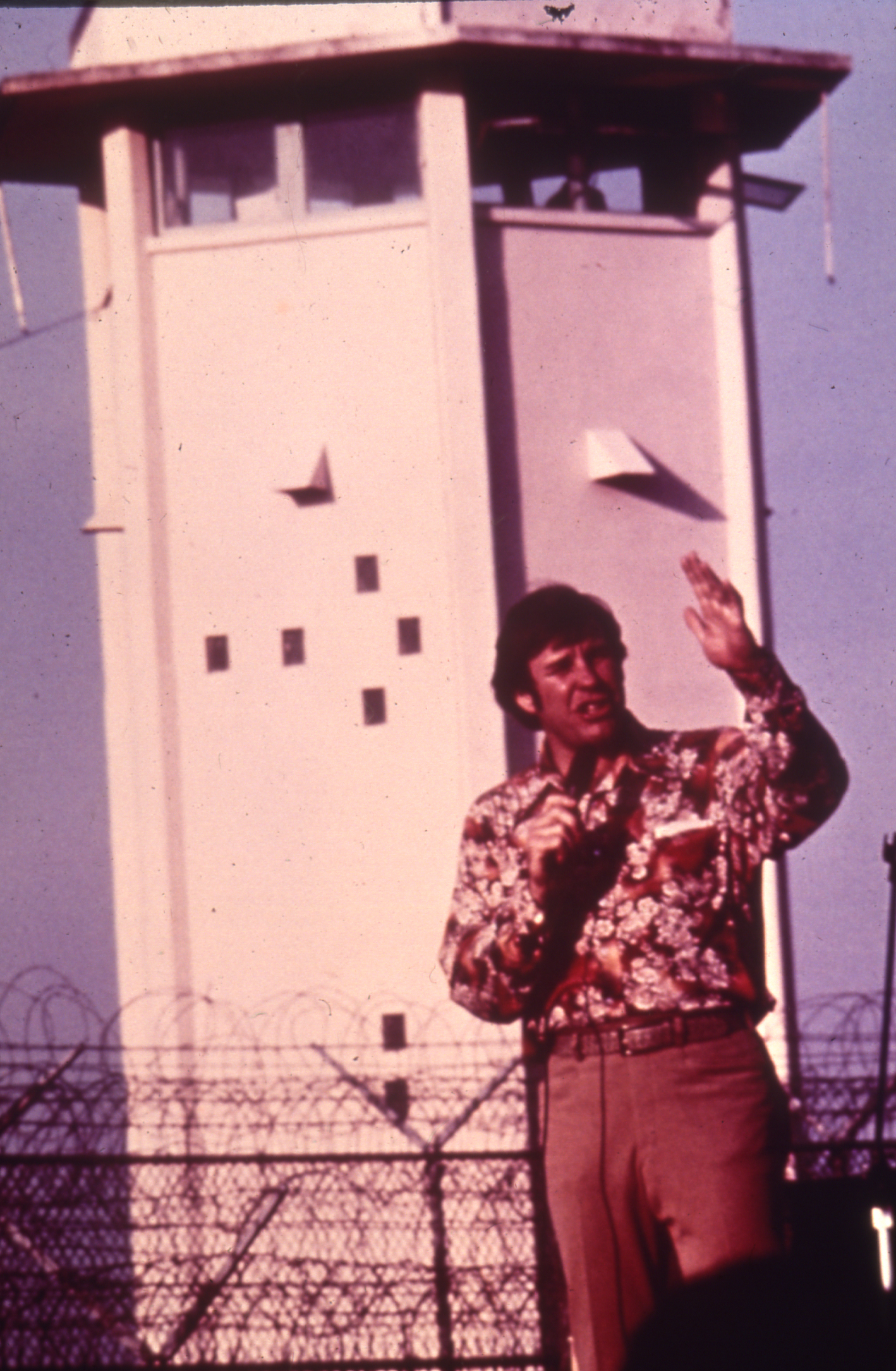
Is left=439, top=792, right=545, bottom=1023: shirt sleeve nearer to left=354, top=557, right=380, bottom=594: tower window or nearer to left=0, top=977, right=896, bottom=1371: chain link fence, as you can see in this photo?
left=0, top=977, right=896, bottom=1371: chain link fence

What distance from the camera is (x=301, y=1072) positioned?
29.0 feet

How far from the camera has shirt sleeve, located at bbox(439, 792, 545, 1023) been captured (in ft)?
9.75

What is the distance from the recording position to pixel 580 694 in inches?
123

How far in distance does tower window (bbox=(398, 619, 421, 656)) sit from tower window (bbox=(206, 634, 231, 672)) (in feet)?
3.34

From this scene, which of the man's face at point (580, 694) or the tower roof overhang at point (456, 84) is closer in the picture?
the man's face at point (580, 694)

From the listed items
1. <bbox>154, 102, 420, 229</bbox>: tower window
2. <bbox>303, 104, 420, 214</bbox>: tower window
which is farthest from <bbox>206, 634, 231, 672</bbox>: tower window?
<bbox>303, 104, 420, 214</bbox>: tower window

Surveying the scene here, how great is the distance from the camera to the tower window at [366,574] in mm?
9539

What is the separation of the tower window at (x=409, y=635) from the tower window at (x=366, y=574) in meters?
0.27

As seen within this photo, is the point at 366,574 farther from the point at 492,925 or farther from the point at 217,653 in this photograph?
the point at 492,925

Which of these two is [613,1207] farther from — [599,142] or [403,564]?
[599,142]

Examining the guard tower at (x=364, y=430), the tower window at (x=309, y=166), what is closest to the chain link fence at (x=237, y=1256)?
Result: the guard tower at (x=364, y=430)

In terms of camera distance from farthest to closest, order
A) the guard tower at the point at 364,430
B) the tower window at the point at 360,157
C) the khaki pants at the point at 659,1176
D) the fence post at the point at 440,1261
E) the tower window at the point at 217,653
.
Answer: the tower window at the point at 360,157, the tower window at the point at 217,653, the guard tower at the point at 364,430, the fence post at the point at 440,1261, the khaki pants at the point at 659,1176

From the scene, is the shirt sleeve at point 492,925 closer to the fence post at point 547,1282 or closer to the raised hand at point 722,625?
the raised hand at point 722,625

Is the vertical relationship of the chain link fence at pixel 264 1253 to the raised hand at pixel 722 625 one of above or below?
below
